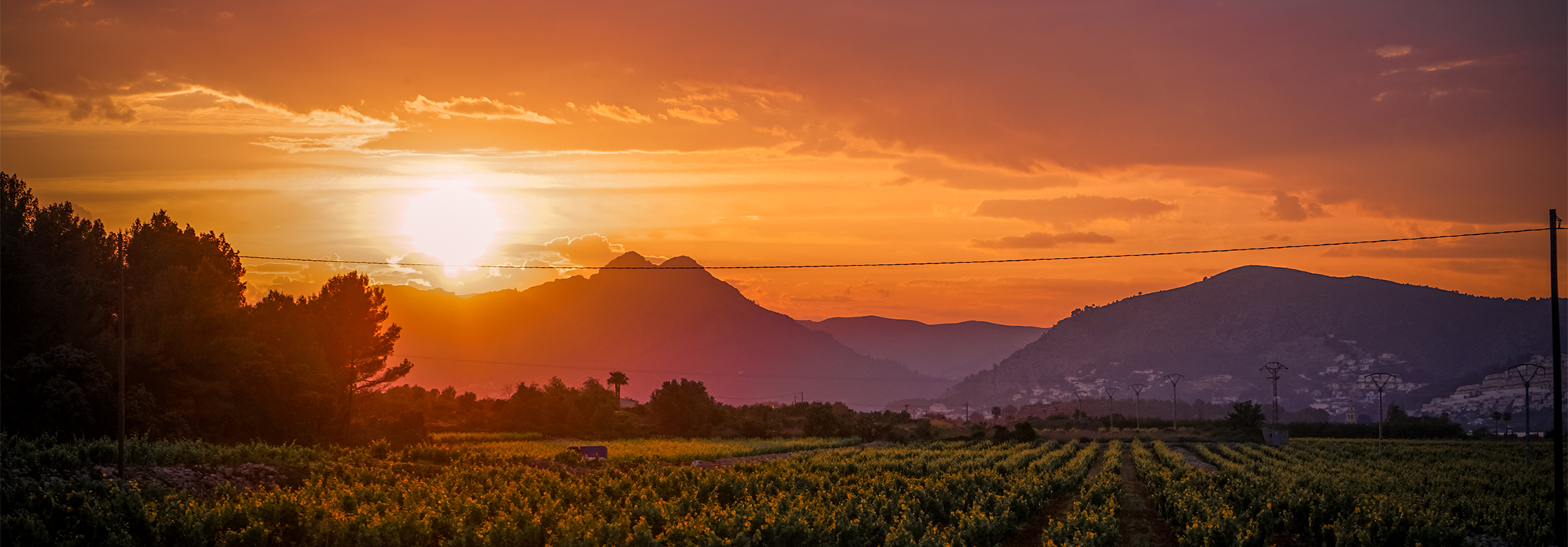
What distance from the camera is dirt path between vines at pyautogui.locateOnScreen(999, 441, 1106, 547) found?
29422 mm

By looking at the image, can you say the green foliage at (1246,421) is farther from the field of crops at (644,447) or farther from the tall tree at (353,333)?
the tall tree at (353,333)

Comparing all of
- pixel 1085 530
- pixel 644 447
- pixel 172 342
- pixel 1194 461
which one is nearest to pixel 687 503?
pixel 1085 530

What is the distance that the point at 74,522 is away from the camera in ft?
74.7

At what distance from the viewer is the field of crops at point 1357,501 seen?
2581 cm

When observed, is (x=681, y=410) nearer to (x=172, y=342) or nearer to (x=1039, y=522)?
(x=172, y=342)

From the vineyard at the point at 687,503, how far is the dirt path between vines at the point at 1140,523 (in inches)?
23.5

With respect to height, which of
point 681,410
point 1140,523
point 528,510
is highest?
point 528,510

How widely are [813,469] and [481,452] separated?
18271mm

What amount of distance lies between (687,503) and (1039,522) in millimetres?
12296

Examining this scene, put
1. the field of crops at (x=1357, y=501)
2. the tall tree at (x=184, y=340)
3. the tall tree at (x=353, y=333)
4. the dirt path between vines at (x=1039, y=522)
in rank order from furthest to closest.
A: the tall tree at (x=353, y=333)
the tall tree at (x=184, y=340)
the dirt path between vines at (x=1039, y=522)
the field of crops at (x=1357, y=501)

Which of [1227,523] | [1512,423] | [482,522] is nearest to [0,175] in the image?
[482,522]

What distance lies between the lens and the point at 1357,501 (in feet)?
104

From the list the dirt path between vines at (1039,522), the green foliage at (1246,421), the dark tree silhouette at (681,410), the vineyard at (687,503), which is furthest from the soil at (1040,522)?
the green foliage at (1246,421)

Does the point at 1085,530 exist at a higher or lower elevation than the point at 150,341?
lower
